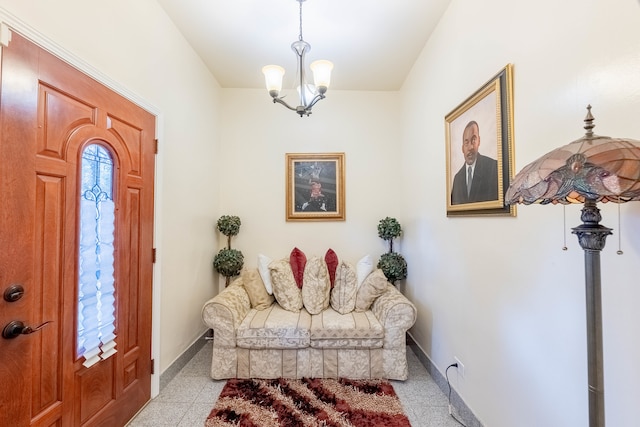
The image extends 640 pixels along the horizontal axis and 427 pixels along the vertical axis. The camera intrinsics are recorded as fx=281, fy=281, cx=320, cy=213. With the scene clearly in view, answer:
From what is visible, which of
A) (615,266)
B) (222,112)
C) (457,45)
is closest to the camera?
(615,266)

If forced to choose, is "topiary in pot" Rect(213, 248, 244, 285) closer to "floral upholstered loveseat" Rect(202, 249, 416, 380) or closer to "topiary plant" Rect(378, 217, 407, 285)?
"floral upholstered loveseat" Rect(202, 249, 416, 380)

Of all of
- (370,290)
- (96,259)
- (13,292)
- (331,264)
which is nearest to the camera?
(13,292)

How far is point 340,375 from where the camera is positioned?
2.38 m

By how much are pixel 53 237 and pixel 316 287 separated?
1.99m

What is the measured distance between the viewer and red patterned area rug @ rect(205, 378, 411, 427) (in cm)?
190

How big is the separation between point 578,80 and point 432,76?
1559 mm

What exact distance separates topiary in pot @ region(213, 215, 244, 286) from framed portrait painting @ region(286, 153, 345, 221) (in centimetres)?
66

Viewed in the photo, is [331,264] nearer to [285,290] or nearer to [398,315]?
[285,290]

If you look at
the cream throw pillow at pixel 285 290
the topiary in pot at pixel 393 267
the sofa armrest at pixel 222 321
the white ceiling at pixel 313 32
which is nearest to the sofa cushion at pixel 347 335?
the cream throw pillow at pixel 285 290

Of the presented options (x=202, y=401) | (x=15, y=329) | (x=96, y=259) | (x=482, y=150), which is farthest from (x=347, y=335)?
(x=15, y=329)

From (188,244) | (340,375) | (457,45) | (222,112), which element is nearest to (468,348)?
(340,375)

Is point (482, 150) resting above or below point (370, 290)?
above

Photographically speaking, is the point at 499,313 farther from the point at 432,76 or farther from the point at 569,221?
the point at 432,76

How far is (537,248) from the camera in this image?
1306 mm
